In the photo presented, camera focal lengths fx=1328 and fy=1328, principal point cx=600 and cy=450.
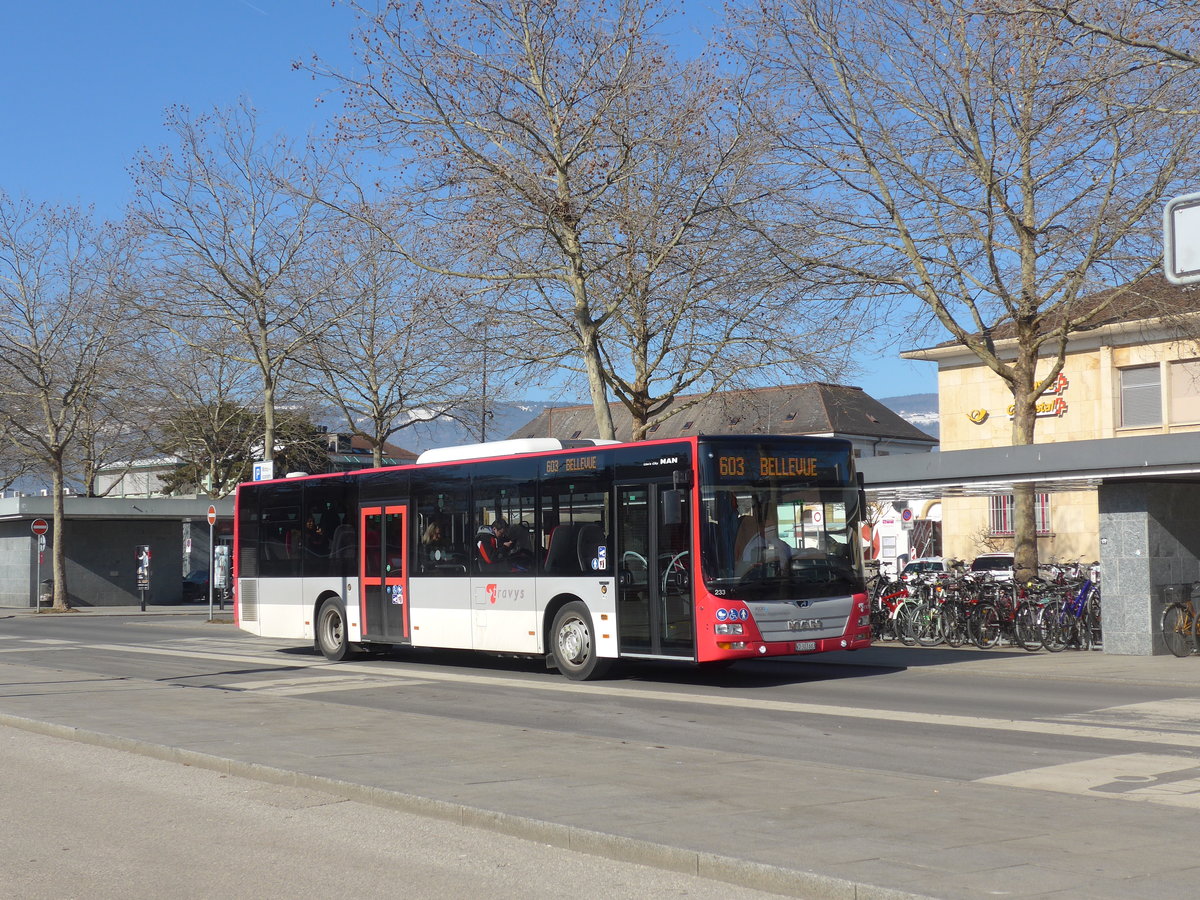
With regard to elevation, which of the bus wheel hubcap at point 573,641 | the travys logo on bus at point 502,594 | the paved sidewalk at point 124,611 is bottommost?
the paved sidewalk at point 124,611

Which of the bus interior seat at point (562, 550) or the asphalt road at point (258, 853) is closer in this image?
the asphalt road at point (258, 853)

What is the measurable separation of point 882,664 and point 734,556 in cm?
496

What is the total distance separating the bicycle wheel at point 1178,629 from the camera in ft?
64.0

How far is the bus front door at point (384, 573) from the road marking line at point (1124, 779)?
12.5 metres

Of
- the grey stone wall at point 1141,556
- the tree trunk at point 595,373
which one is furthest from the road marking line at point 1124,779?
the tree trunk at point 595,373

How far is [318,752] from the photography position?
34.6 ft

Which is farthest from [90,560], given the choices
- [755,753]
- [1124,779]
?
[1124,779]

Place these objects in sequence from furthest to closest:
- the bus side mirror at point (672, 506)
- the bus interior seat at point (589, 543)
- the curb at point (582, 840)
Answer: the bus interior seat at point (589, 543)
the bus side mirror at point (672, 506)
the curb at point (582, 840)

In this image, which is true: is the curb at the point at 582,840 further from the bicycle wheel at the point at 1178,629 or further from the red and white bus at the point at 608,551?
the bicycle wheel at the point at 1178,629

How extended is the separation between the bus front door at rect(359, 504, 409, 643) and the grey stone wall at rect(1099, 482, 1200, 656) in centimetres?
1067

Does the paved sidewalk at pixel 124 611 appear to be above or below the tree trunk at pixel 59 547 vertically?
below

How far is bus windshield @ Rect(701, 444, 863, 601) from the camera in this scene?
15891 millimetres

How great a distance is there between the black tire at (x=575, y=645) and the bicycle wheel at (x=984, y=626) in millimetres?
7473

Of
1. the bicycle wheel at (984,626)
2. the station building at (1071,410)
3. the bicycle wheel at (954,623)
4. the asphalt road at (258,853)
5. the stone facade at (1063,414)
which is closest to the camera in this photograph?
the asphalt road at (258,853)
